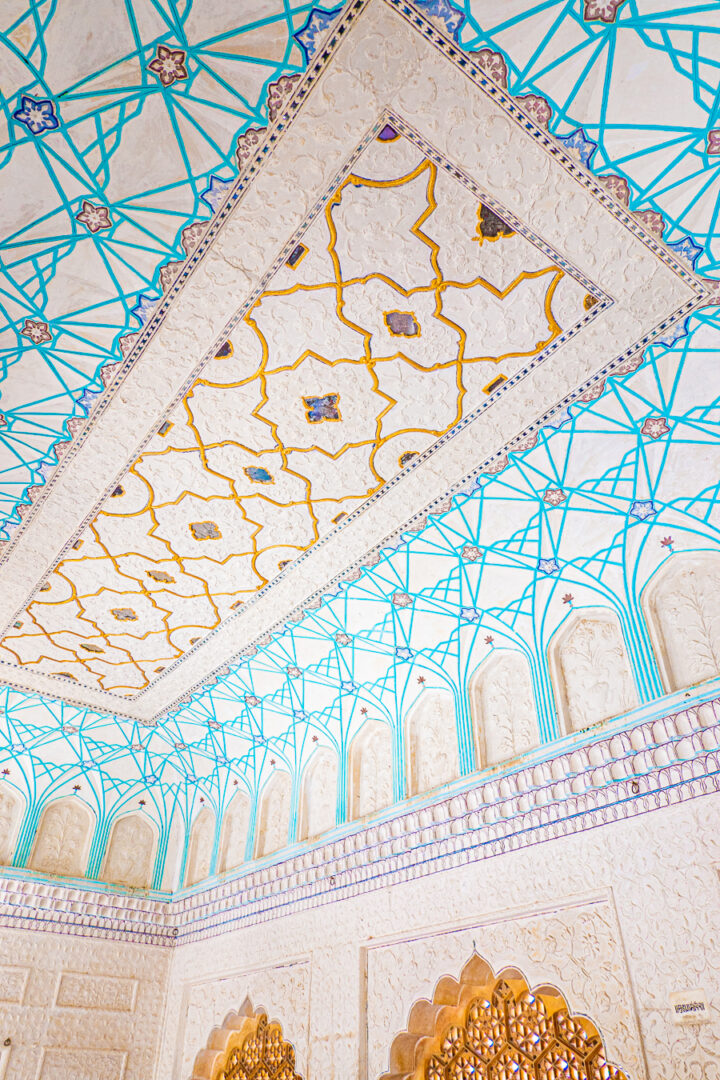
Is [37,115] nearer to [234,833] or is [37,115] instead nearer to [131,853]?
[234,833]

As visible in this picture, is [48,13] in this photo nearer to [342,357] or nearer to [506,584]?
[342,357]

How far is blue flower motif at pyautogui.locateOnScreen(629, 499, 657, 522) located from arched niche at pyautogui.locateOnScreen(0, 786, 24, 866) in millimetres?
6608

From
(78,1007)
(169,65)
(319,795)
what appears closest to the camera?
(169,65)

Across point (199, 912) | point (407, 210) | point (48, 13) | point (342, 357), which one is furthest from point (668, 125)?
point (199, 912)

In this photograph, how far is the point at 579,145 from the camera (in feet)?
9.70

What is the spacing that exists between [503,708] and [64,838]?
5.09 metres

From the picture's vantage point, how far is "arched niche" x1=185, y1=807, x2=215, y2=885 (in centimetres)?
793

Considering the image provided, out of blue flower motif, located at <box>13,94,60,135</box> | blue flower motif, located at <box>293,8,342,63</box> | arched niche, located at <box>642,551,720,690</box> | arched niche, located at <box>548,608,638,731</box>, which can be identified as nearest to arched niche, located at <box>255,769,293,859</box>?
arched niche, located at <box>548,608,638,731</box>

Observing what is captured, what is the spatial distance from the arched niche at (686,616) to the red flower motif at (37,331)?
3.77 m

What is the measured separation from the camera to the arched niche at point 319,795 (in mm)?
6582

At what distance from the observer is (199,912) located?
7.54 meters

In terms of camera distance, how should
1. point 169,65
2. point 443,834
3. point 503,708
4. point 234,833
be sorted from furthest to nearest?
point 234,833
point 503,708
point 443,834
point 169,65

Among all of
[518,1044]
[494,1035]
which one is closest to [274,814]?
[494,1035]

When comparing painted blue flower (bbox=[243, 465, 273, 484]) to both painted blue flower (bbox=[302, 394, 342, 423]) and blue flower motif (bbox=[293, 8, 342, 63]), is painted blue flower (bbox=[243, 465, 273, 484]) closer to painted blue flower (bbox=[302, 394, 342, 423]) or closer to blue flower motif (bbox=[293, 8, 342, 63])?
painted blue flower (bbox=[302, 394, 342, 423])
